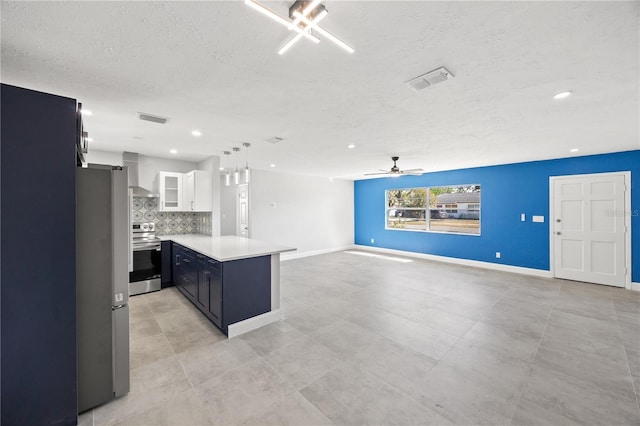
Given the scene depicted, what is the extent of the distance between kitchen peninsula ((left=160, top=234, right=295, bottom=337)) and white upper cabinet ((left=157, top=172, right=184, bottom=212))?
1674mm

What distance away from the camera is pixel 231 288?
2939 mm

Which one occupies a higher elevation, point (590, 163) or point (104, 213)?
point (590, 163)

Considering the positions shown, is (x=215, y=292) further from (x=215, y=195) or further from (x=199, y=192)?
(x=199, y=192)

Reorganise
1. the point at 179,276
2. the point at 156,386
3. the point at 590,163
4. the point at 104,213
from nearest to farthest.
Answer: the point at 104,213 < the point at 156,386 < the point at 179,276 < the point at 590,163

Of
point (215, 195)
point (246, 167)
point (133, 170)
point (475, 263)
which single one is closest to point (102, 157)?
point (133, 170)

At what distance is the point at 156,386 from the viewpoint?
6.89ft

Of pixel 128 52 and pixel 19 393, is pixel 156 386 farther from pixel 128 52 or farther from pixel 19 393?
pixel 128 52

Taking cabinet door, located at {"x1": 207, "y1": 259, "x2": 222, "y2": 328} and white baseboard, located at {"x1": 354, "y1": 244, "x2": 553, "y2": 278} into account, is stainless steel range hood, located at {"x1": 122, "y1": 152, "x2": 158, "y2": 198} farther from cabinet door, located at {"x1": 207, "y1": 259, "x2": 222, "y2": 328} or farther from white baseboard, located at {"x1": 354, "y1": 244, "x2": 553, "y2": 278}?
white baseboard, located at {"x1": 354, "y1": 244, "x2": 553, "y2": 278}

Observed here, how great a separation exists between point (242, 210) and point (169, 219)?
6.63 ft

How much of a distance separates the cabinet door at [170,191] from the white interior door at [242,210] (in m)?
1.87

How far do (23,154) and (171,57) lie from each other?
1.09 meters

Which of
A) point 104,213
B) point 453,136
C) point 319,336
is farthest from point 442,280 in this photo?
point 104,213

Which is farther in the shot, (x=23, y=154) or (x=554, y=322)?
(x=554, y=322)

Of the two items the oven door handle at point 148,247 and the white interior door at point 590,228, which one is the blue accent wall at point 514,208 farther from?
the oven door handle at point 148,247
